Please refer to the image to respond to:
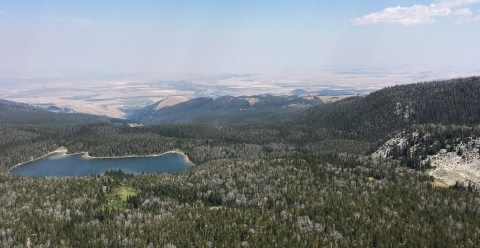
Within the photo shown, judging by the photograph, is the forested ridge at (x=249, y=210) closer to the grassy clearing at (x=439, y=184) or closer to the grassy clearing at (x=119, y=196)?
the grassy clearing at (x=119, y=196)

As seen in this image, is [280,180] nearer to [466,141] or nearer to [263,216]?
[263,216]

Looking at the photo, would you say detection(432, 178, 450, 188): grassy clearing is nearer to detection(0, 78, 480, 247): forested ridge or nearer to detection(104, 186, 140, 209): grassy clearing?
detection(0, 78, 480, 247): forested ridge

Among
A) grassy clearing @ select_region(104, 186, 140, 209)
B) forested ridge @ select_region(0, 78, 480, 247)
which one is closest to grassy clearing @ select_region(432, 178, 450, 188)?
forested ridge @ select_region(0, 78, 480, 247)

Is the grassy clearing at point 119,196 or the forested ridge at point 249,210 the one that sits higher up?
the forested ridge at point 249,210

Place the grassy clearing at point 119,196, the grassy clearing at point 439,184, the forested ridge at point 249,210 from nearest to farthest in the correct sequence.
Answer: the forested ridge at point 249,210, the grassy clearing at point 119,196, the grassy clearing at point 439,184

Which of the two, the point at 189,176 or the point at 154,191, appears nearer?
the point at 154,191

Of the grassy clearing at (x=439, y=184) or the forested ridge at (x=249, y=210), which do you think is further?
the grassy clearing at (x=439, y=184)

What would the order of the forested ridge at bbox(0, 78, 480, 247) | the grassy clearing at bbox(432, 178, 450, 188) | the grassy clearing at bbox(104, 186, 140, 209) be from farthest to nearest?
the grassy clearing at bbox(432, 178, 450, 188), the grassy clearing at bbox(104, 186, 140, 209), the forested ridge at bbox(0, 78, 480, 247)

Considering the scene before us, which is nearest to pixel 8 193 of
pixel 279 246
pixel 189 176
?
pixel 189 176

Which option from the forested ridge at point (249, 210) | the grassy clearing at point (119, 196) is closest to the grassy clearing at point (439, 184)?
the forested ridge at point (249, 210)

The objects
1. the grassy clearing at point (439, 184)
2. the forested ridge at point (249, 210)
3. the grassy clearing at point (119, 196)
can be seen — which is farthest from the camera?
the grassy clearing at point (439, 184)

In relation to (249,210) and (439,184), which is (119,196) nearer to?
(249,210)
